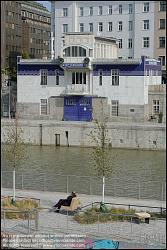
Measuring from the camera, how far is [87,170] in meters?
25.5

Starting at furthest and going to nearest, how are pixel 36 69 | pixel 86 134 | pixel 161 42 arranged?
1. pixel 161 42
2. pixel 36 69
3. pixel 86 134

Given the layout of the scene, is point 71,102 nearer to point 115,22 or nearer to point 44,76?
point 44,76

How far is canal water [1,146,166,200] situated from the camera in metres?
19.8

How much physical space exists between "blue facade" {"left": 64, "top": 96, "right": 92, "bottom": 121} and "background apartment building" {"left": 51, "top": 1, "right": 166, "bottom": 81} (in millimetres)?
11212

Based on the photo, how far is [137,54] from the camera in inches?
1976

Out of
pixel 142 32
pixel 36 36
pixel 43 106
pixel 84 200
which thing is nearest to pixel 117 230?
pixel 84 200

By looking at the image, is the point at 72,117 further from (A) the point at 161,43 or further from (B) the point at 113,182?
(B) the point at 113,182

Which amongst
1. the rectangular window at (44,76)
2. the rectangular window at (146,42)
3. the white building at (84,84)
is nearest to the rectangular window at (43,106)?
the white building at (84,84)

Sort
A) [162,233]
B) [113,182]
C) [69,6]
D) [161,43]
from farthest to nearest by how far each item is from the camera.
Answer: [69,6] < [161,43] < [113,182] < [162,233]

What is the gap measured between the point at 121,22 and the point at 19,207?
39211 mm

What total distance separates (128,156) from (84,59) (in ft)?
32.6

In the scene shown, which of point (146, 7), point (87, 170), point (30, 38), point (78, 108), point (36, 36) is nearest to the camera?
point (87, 170)

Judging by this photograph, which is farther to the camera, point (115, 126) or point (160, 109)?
point (160, 109)

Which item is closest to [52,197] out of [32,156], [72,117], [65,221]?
[65,221]
